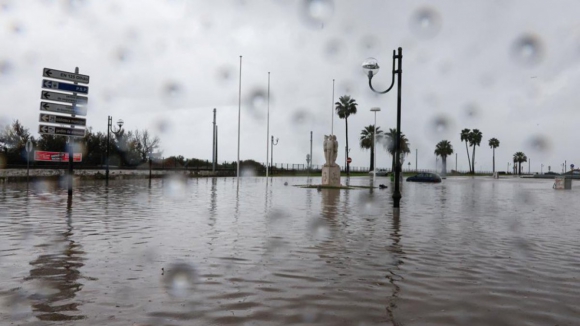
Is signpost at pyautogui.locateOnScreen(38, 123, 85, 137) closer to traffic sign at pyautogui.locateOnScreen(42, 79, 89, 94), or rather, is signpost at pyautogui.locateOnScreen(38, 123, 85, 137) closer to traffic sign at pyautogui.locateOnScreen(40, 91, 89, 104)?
traffic sign at pyautogui.locateOnScreen(40, 91, 89, 104)

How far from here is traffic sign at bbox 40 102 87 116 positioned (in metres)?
17.8

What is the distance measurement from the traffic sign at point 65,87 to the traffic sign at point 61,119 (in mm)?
1127

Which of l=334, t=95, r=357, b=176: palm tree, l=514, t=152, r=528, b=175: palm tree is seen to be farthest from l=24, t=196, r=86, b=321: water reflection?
l=514, t=152, r=528, b=175: palm tree

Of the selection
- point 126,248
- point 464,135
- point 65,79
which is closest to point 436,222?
point 126,248

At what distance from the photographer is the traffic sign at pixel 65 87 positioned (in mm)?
17844

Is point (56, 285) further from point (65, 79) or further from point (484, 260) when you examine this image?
point (65, 79)

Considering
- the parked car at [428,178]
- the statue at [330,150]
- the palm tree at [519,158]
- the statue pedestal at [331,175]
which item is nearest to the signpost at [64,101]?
the statue at [330,150]

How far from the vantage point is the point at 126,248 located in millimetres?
8305

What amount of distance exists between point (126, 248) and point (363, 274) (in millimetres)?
4432

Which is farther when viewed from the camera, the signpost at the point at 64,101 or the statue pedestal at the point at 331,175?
the statue pedestal at the point at 331,175

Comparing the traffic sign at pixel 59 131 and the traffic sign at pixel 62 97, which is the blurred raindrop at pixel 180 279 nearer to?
the traffic sign at pixel 59 131

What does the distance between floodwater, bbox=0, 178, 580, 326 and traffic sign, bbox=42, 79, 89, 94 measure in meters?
7.02

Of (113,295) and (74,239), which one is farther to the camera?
(74,239)

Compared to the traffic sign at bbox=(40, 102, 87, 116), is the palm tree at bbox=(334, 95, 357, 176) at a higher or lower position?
higher
